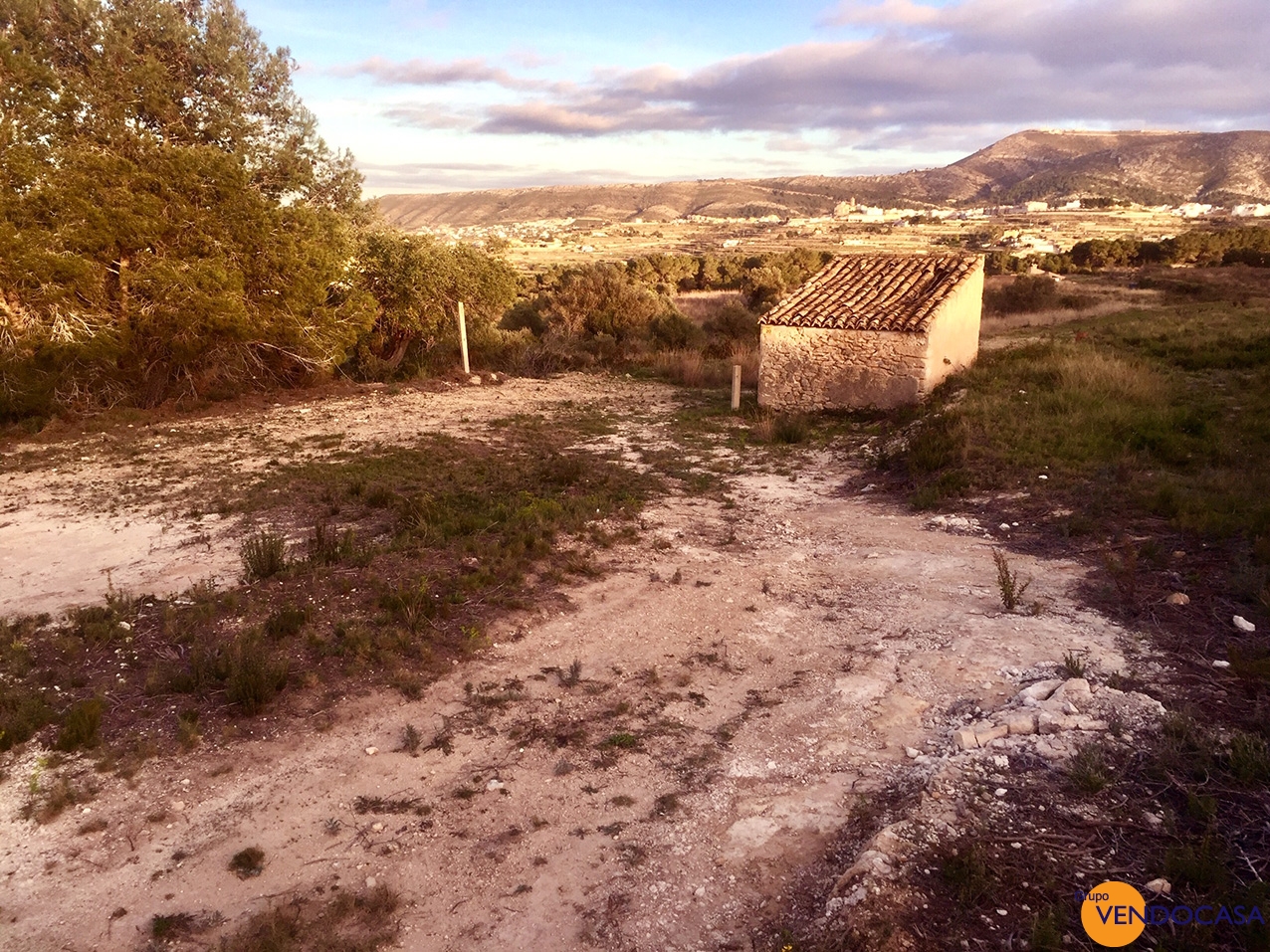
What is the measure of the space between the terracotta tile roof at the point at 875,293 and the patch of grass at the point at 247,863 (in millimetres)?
12432

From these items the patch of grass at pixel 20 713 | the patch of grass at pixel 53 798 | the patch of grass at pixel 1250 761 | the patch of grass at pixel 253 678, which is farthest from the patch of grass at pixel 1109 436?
the patch of grass at pixel 20 713

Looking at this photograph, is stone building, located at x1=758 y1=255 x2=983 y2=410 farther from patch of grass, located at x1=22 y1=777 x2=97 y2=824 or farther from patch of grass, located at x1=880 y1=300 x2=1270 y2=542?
patch of grass, located at x1=22 y1=777 x2=97 y2=824

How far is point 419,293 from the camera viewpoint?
1927cm

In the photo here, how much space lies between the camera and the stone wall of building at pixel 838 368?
13875 millimetres

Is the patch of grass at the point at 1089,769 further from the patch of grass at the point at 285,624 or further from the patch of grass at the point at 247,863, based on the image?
the patch of grass at the point at 285,624

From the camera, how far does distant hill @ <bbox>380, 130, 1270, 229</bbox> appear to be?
87312 millimetres

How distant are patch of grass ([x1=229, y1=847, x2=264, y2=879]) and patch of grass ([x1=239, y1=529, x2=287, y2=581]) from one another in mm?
3685

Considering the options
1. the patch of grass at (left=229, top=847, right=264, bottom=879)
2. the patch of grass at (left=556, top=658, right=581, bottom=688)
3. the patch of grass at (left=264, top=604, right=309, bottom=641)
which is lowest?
the patch of grass at (left=556, top=658, right=581, bottom=688)

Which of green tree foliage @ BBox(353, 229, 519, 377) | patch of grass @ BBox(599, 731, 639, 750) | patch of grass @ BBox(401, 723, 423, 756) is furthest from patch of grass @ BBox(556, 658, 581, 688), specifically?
green tree foliage @ BBox(353, 229, 519, 377)

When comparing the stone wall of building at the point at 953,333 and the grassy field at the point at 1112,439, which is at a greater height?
the stone wall of building at the point at 953,333

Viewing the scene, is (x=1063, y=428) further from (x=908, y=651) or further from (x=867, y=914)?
(x=867, y=914)

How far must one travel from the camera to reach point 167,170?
14.5 meters

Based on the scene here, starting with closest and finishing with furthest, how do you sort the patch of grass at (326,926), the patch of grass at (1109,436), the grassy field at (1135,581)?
the patch of grass at (326,926), the grassy field at (1135,581), the patch of grass at (1109,436)

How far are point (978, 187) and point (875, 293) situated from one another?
10454 cm
